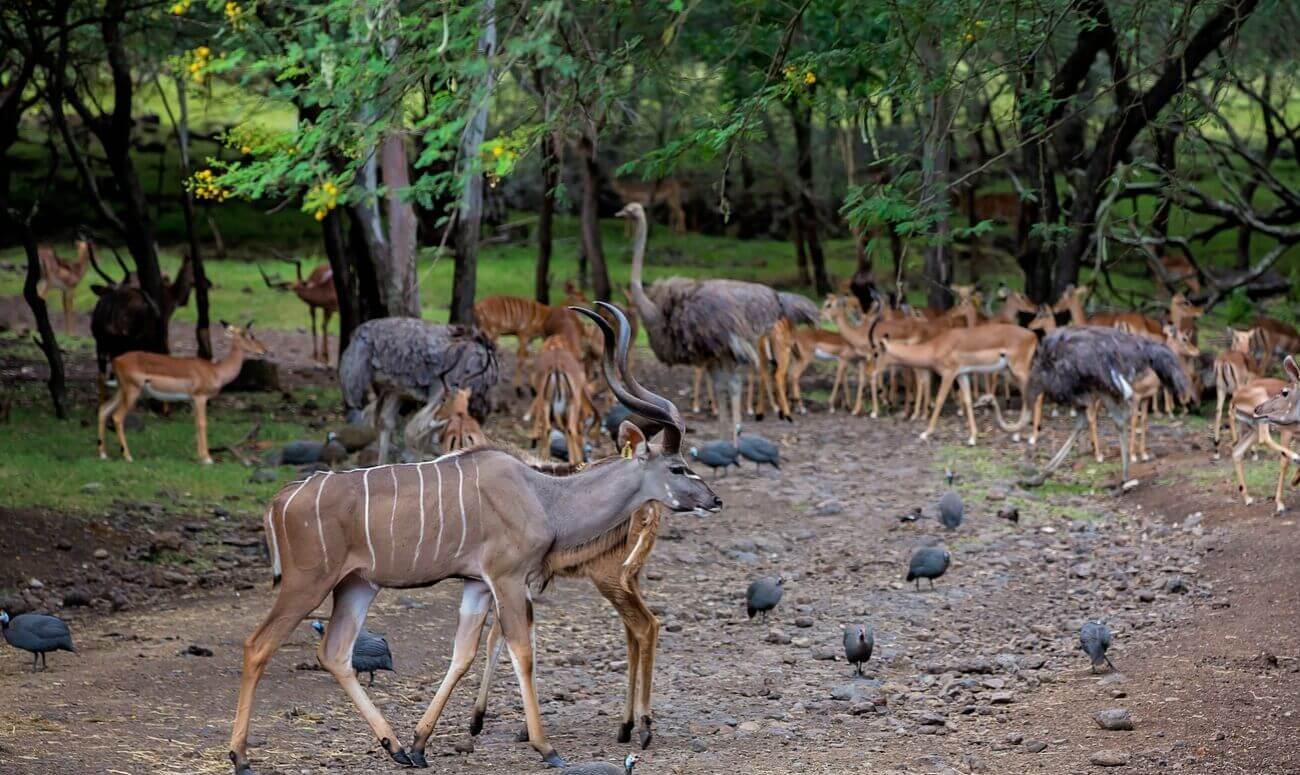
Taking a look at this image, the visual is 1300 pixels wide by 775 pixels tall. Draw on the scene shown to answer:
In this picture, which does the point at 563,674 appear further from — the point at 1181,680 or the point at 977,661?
the point at 1181,680

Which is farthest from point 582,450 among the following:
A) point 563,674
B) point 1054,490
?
point 563,674

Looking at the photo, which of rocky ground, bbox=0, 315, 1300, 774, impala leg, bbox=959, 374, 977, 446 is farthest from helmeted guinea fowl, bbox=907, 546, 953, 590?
impala leg, bbox=959, 374, 977, 446

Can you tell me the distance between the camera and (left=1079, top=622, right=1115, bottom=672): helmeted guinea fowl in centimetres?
785

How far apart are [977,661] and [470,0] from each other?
4579mm

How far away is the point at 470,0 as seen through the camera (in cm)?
625

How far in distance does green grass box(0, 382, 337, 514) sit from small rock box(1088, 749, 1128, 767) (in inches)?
281

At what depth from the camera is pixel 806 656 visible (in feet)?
27.9

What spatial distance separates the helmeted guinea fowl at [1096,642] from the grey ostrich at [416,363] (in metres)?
6.23

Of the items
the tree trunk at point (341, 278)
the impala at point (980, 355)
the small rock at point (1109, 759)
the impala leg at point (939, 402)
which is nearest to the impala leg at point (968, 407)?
the impala at point (980, 355)

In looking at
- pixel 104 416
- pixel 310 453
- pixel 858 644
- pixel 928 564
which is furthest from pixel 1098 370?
pixel 104 416

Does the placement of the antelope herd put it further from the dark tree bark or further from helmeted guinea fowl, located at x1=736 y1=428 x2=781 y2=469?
helmeted guinea fowl, located at x1=736 y1=428 x2=781 y2=469

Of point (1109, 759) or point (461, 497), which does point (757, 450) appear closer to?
point (461, 497)

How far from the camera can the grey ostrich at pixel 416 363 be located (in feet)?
41.8

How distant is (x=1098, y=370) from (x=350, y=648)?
864 cm
